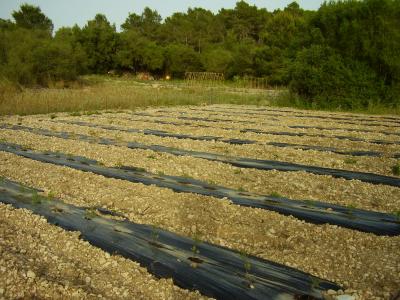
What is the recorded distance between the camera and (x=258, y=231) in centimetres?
459

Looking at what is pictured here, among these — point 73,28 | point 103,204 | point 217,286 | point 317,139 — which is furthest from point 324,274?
point 73,28

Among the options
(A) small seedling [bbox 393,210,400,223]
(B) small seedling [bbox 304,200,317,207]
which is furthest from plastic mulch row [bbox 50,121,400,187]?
(B) small seedling [bbox 304,200,317,207]

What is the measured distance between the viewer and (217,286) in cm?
341

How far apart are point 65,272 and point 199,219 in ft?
5.67

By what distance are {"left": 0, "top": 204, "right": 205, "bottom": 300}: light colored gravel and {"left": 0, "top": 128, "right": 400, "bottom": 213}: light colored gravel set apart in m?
2.70

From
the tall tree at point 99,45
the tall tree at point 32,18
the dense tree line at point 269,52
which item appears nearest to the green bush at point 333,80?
the dense tree line at point 269,52

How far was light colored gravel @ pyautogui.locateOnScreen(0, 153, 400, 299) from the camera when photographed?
12.2 ft

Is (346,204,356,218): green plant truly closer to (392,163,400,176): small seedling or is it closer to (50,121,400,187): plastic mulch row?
(50,121,400,187): plastic mulch row

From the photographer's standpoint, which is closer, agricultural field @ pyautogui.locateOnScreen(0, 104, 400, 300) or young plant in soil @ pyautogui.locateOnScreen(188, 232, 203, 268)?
agricultural field @ pyautogui.locateOnScreen(0, 104, 400, 300)

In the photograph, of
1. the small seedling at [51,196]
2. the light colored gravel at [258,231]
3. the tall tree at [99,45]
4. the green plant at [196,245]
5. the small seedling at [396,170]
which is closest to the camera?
the light colored gravel at [258,231]

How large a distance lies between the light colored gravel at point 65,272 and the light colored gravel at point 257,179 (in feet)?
8.86

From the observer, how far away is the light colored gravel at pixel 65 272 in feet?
10.8

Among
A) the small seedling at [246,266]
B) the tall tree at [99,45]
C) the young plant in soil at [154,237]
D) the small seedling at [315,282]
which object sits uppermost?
the tall tree at [99,45]

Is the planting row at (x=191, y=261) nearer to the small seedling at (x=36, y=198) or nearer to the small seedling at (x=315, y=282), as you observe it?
the small seedling at (x=315, y=282)
